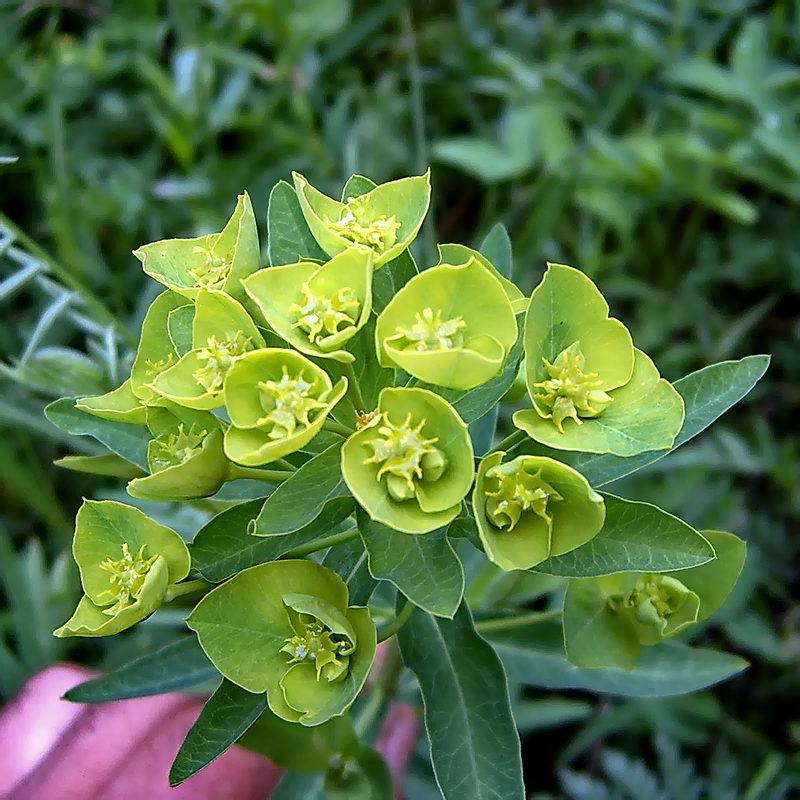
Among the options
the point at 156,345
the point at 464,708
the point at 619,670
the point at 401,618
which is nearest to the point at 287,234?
the point at 156,345

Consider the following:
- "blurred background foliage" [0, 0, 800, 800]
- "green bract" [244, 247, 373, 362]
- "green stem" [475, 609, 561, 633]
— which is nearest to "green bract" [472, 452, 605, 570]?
"green bract" [244, 247, 373, 362]

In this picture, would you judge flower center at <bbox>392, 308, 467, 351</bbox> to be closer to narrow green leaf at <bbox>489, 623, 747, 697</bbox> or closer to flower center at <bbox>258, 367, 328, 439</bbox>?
flower center at <bbox>258, 367, 328, 439</bbox>

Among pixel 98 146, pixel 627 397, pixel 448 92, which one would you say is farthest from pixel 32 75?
pixel 627 397

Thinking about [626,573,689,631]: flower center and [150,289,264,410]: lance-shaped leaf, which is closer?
[150,289,264,410]: lance-shaped leaf

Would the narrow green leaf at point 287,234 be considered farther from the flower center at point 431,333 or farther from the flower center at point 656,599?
the flower center at point 656,599

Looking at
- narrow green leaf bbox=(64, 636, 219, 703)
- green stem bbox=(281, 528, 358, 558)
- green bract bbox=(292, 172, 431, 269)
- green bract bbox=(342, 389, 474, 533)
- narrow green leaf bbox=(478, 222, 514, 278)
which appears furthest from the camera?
narrow green leaf bbox=(478, 222, 514, 278)

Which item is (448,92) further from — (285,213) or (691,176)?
(285,213)
